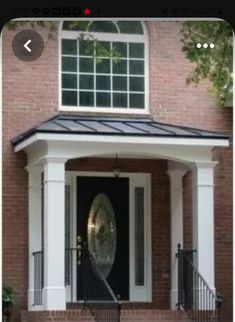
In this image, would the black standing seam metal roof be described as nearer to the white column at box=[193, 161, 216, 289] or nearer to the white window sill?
the white window sill

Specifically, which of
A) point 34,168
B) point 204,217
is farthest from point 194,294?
point 34,168

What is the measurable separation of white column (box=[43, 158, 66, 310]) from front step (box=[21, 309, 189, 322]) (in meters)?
0.11

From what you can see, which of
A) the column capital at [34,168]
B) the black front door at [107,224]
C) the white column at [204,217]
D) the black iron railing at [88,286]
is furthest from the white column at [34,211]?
the white column at [204,217]

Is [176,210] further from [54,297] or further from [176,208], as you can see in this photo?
[54,297]

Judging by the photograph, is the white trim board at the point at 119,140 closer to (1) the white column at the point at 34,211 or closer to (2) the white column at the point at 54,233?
(2) the white column at the point at 54,233

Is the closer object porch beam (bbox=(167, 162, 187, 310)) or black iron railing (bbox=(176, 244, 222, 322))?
black iron railing (bbox=(176, 244, 222, 322))

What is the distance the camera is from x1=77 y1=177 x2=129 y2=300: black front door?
38.8 feet

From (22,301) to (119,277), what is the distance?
1.76 meters

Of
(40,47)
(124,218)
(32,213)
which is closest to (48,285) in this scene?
(32,213)

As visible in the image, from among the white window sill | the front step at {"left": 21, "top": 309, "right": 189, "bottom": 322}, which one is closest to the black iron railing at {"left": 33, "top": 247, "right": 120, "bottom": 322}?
the front step at {"left": 21, "top": 309, "right": 189, "bottom": 322}

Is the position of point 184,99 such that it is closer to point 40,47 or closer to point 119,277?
point 119,277

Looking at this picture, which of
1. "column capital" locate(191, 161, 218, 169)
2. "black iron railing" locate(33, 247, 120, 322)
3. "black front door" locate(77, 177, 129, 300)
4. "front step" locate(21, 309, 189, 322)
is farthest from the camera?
"black front door" locate(77, 177, 129, 300)

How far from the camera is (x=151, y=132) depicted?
428 inches

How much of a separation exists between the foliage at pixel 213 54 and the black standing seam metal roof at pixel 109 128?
1.21 m
